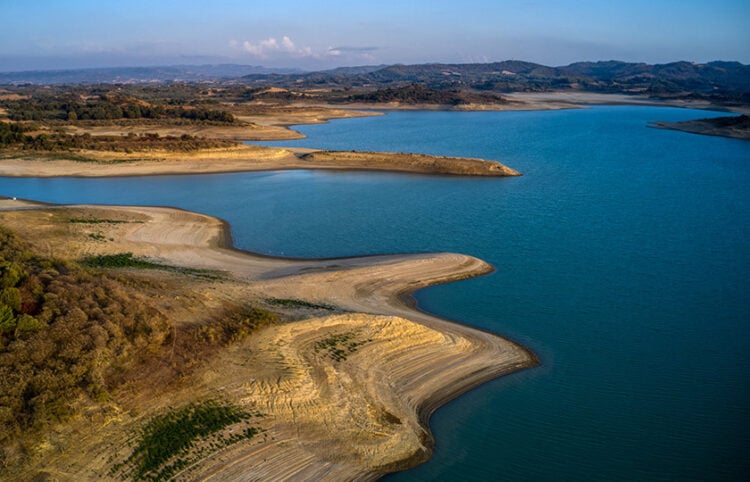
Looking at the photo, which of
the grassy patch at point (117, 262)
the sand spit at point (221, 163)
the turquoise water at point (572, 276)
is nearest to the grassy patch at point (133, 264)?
the grassy patch at point (117, 262)

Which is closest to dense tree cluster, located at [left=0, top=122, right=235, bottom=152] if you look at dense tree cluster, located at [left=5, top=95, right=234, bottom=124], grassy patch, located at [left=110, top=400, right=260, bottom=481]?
dense tree cluster, located at [left=5, top=95, right=234, bottom=124]

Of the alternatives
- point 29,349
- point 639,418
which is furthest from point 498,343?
point 29,349

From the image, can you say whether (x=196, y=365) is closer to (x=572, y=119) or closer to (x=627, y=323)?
(x=627, y=323)

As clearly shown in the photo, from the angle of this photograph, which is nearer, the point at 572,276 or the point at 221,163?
the point at 572,276

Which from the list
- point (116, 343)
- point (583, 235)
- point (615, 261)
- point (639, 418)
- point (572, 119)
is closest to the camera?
point (116, 343)

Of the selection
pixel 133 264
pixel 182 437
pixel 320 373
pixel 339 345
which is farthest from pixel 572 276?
pixel 133 264

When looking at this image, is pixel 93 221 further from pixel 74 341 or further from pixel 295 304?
pixel 74 341

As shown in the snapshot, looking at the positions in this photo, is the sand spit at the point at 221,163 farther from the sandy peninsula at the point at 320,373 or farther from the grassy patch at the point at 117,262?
the grassy patch at the point at 117,262
